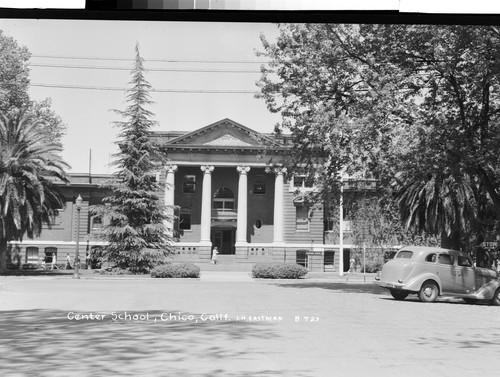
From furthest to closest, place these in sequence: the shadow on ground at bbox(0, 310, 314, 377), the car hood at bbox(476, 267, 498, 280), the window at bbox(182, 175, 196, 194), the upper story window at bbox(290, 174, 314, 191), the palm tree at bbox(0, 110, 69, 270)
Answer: the upper story window at bbox(290, 174, 314, 191), the car hood at bbox(476, 267, 498, 280), the window at bbox(182, 175, 196, 194), the palm tree at bbox(0, 110, 69, 270), the shadow on ground at bbox(0, 310, 314, 377)

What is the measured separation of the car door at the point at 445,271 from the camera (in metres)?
7.64

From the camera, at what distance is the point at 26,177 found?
6.49 meters

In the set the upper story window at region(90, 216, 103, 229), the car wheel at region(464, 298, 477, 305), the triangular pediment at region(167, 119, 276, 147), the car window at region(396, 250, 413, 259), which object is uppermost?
the triangular pediment at region(167, 119, 276, 147)

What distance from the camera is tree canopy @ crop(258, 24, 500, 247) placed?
8.30 meters

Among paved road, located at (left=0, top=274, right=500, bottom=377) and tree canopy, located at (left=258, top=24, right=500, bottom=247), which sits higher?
tree canopy, located at (left=258, top=24, right=500, bottom=247)

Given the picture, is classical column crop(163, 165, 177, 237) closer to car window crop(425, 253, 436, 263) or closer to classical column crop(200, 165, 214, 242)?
classical column crop(200, 165, 214, 242)

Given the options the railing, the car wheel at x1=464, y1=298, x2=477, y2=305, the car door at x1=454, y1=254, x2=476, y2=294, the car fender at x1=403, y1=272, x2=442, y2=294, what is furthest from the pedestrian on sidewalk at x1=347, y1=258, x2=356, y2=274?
the railing

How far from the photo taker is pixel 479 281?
7617 millimetres

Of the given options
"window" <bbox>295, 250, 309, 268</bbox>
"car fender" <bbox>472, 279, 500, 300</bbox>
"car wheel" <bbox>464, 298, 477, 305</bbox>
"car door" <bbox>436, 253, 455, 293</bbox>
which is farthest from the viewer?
"car door" <bbox>436, 253, 455, 293</bbox>

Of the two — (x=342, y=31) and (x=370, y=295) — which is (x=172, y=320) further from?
(x=342, y=31)

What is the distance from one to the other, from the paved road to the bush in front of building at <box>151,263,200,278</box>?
0.10m

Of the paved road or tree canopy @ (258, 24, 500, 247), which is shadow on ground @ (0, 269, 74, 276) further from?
tree canopy @ (258, 24, 500, 247)

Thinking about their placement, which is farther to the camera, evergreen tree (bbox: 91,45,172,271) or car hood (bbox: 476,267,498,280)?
car hood (bbox: 476,267,498,280)

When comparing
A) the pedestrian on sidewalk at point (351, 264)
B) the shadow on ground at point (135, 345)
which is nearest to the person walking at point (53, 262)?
the shadow on ground at point (135, 345)
